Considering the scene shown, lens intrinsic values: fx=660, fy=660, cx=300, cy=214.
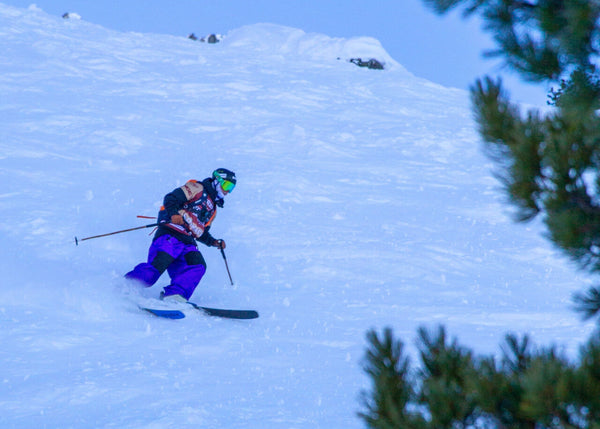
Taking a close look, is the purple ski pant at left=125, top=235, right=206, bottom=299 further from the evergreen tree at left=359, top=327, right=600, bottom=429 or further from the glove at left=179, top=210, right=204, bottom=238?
the evergreen tree at left=359, top=327, right=600, bottom=429

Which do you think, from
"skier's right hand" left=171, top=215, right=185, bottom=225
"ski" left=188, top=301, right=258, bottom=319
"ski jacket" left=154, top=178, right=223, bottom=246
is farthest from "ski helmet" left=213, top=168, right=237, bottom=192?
"ski" left=188, top=301, right=258, bottom=319

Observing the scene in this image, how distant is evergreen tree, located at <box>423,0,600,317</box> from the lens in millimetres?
2096

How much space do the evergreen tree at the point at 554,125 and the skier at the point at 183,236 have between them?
5676mm

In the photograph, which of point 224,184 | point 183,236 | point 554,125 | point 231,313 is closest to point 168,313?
point 231,313

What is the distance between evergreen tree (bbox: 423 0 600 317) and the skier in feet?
18.6

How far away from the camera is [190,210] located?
791 cm

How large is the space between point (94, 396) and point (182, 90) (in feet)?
49.2

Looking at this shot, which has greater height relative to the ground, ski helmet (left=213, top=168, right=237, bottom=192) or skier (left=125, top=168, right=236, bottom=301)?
ski helmet (left=213, top=168, right=237, bottom=192)

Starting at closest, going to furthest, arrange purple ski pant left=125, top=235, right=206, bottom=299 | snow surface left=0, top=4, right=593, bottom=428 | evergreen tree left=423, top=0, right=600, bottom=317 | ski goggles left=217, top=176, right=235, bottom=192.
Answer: evergreen tree left=423, top=0, right=600, bottom=317 < snow surface left=0, top=4, right=593, bottom=428 < purple ski pant left=125, top=235, right=206, bottom=299 < ski goggles left=217, top=176, right=235, bottom=192

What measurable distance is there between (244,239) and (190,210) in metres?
2.61

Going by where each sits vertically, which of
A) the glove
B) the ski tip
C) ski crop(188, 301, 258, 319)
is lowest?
the ski tip

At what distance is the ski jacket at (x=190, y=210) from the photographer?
777 cm

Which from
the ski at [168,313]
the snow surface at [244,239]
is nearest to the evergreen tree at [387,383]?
the snow surface at [244,239]

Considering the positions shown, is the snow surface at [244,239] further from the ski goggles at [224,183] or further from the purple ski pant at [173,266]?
the ski goggles at [224,183]
